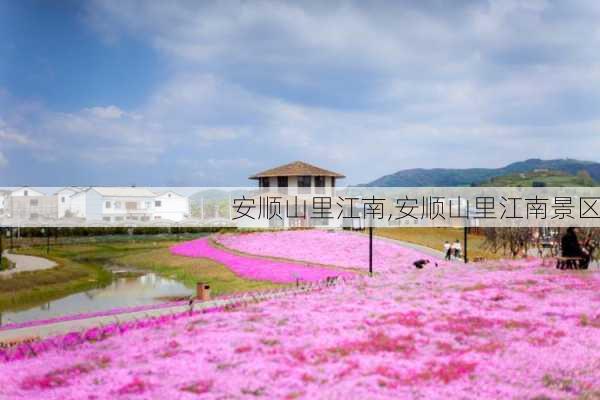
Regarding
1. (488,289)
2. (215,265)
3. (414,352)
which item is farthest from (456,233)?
(414,352)

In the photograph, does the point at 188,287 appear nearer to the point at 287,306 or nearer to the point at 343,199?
the point at 287,306

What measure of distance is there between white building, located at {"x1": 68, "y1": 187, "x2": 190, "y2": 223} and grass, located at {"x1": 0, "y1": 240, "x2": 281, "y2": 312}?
23.6 metres

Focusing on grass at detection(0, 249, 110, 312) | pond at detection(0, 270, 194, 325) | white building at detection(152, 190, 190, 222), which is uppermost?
white building at detection(152, 190, 190, 222)

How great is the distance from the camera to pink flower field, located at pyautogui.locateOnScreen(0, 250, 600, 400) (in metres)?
12.2

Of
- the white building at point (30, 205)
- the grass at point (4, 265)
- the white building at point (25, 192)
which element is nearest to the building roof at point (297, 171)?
A: the grass at point (4, 265)

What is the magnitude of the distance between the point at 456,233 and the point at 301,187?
70.4ft

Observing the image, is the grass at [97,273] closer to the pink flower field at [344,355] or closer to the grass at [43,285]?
the grass at [43,285]

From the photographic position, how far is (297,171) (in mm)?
76688

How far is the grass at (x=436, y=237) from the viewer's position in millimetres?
59081

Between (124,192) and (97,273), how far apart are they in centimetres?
5644

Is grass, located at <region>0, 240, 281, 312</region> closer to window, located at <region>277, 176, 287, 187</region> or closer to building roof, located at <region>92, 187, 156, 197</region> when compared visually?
window, located at <region>277, 176, 287, 187</region>

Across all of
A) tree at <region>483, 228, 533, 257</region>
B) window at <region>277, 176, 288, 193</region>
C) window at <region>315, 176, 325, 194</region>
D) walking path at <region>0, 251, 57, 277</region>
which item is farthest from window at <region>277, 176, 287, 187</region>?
walking path at <region>0, 251, 57, 277</region>

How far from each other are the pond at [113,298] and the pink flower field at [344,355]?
17052mm

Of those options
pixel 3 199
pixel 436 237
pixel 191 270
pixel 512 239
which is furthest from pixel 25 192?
pixel 512 239
